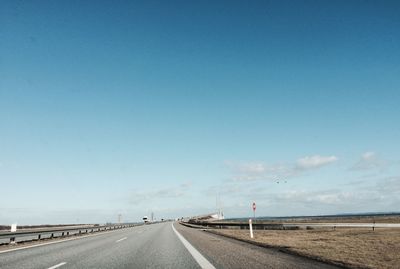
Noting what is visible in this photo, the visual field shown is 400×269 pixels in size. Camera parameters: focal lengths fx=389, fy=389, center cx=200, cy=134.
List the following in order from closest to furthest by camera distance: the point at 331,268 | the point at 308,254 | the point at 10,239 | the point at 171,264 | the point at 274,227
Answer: the point at 331,268, the point at 171,264, the point at 308,254, the point at 10,239, the point at 274,227

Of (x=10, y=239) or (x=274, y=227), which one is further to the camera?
(x=274, y=227)

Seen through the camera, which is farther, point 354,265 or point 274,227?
point 274,227

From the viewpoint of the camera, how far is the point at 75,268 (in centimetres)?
885

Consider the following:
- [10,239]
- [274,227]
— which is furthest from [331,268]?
[274,227]

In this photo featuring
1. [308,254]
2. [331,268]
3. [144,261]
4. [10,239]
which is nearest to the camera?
[331,268]

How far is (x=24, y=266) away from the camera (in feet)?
30.8

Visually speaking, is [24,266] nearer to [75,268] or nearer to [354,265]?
[75,268]

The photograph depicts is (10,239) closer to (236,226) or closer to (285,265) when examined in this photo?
(285,265)

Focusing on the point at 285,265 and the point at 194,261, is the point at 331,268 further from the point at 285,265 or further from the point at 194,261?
the point at 194,261

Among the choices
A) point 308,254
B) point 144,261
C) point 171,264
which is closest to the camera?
point 171,264

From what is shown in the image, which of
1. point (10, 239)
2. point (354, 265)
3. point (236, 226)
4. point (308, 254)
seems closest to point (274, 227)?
point (236, 226)

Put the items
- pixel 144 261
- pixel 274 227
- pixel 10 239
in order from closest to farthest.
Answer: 1. pixel 144 261
2. pixel 10 239
3. pixel 274 227

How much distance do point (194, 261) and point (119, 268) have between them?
6.55 feet

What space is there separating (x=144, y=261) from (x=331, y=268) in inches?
181
